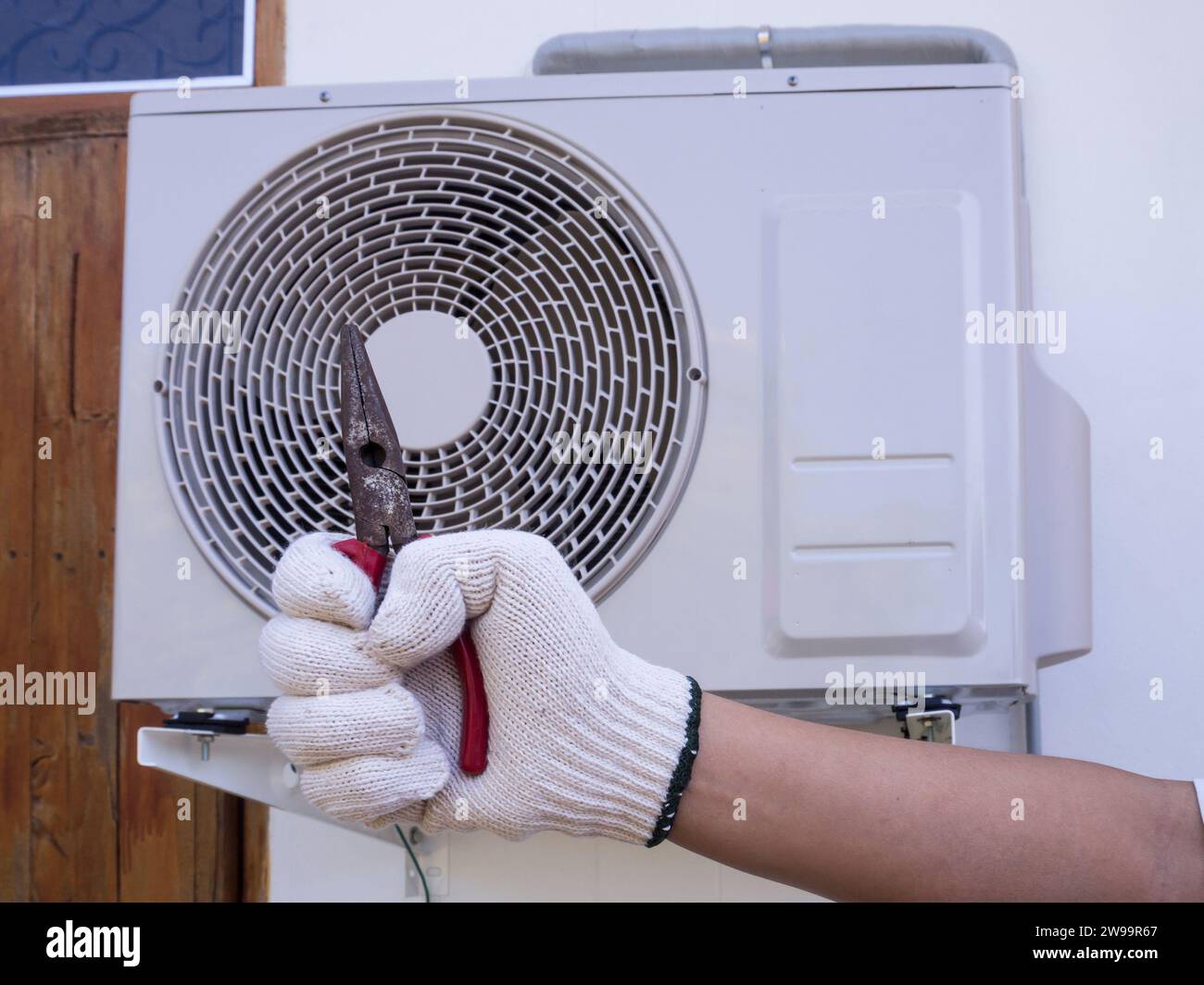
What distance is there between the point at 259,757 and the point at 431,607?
400 mm

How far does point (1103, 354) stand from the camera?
1.25 m

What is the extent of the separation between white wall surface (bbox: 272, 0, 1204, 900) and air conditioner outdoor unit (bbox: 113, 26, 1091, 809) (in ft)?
1.11

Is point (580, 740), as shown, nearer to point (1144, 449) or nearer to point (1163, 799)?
point (1163, 799)

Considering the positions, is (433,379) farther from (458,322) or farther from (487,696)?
(487,696)

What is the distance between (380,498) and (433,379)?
0.44ft

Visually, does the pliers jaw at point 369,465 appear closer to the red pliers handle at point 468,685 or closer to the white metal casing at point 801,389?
the red pliers handle at point 468,685

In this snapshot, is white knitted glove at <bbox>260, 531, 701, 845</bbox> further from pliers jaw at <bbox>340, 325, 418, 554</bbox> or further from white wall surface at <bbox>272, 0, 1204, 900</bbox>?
white wall surface at <bbox>272, 0, 1204, 900</bbox>

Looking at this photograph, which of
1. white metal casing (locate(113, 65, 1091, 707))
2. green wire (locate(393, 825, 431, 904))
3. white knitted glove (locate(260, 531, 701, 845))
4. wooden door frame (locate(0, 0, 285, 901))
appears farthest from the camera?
wooden door frame (locate(0, 0, 285, 901))

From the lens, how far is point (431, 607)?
738 mm

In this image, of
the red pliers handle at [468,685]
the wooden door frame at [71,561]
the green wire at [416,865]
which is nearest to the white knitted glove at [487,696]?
the red pliers handle at [468,685]

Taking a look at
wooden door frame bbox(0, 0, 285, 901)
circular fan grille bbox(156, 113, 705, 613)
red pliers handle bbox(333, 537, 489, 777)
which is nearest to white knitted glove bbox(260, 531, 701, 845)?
red pliers handle bbox(333, 537, 489, 777)

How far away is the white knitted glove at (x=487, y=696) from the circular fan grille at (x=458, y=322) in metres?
0.12

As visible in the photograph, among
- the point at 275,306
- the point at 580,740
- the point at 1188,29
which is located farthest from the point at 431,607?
the point at 1188,29

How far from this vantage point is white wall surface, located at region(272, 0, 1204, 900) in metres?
1.22
